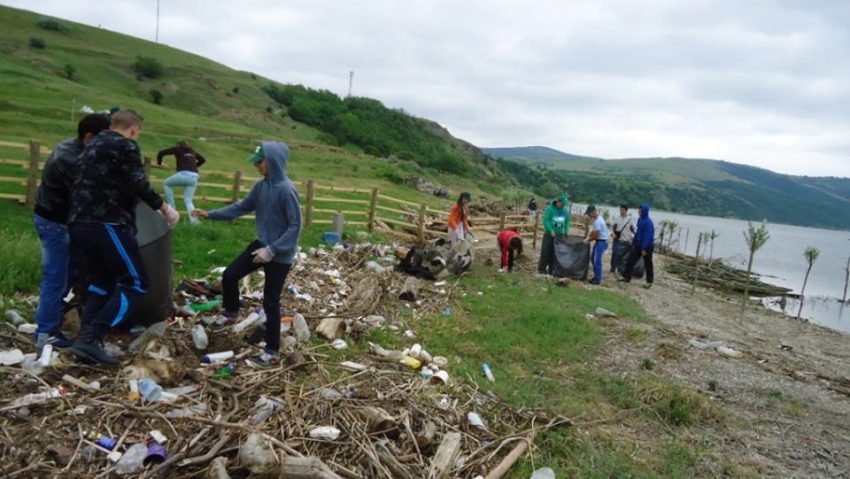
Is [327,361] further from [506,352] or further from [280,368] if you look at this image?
[506,352]

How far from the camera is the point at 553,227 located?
39.9ft

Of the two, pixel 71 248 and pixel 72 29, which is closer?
pixel 71 248

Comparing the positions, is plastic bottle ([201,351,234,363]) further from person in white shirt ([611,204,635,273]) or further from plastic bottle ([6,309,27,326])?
person in white shirt ([611,204,635,273])

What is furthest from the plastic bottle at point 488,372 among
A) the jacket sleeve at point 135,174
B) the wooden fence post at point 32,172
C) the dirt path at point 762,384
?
the wooden fence post at point 32,172

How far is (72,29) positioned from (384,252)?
6726 cm

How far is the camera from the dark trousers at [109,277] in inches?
151

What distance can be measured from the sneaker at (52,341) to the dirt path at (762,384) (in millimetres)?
5371

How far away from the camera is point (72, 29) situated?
6038 cm

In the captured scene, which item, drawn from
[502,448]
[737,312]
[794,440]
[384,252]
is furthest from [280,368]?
[737,312]

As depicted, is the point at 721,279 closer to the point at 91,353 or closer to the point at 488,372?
the point at 488,372

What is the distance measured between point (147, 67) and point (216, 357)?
56409mm

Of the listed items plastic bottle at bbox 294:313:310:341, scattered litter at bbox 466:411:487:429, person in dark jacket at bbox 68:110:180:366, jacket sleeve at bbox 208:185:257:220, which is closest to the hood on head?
jacket sleeve at bbox 208:185:257:220

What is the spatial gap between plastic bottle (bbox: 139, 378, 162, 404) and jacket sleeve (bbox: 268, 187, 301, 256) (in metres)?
1.29

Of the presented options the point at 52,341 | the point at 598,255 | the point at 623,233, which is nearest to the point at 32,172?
the point at 52,341
